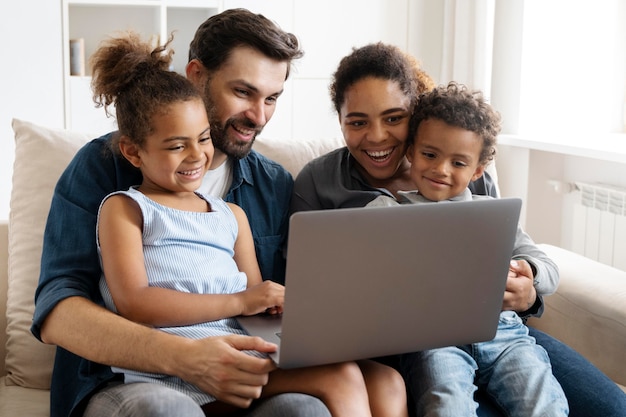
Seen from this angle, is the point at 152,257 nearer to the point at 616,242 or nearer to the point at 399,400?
the point at 399,400

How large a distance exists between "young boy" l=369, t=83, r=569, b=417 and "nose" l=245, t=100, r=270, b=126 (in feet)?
1.03

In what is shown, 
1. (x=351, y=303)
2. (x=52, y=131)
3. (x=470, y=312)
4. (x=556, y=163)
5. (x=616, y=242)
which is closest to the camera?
(x=351, y=303)

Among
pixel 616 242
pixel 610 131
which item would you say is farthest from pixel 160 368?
pixel 610 131

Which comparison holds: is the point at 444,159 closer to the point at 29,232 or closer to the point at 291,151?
the point at 291,151

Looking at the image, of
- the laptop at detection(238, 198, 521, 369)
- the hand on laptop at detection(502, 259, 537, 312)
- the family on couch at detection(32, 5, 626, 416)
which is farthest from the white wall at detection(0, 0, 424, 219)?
the laptop at detection(238, 198, 521, 369)

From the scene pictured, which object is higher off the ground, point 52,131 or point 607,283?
point 52,131

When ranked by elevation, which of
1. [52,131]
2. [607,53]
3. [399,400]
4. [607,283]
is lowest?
[399,400]

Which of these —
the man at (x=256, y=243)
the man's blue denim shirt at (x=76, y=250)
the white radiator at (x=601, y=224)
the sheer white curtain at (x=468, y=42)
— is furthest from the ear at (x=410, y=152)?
the sheer white curtain at (x=468, y=42)

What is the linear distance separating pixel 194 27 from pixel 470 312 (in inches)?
115

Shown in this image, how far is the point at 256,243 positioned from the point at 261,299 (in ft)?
1.15

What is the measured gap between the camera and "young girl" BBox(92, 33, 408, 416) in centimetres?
139

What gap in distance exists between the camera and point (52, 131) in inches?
72.7

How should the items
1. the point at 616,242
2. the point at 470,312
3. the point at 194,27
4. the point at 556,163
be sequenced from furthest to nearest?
1. the point at 194,27
2. the point at 556,163
3. the point at 616,242
4. the point at 470,312

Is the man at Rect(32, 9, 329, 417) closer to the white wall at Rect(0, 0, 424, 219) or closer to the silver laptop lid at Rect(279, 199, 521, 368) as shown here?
the silver laptop lid at Rect(279, 199, 521, 368)
